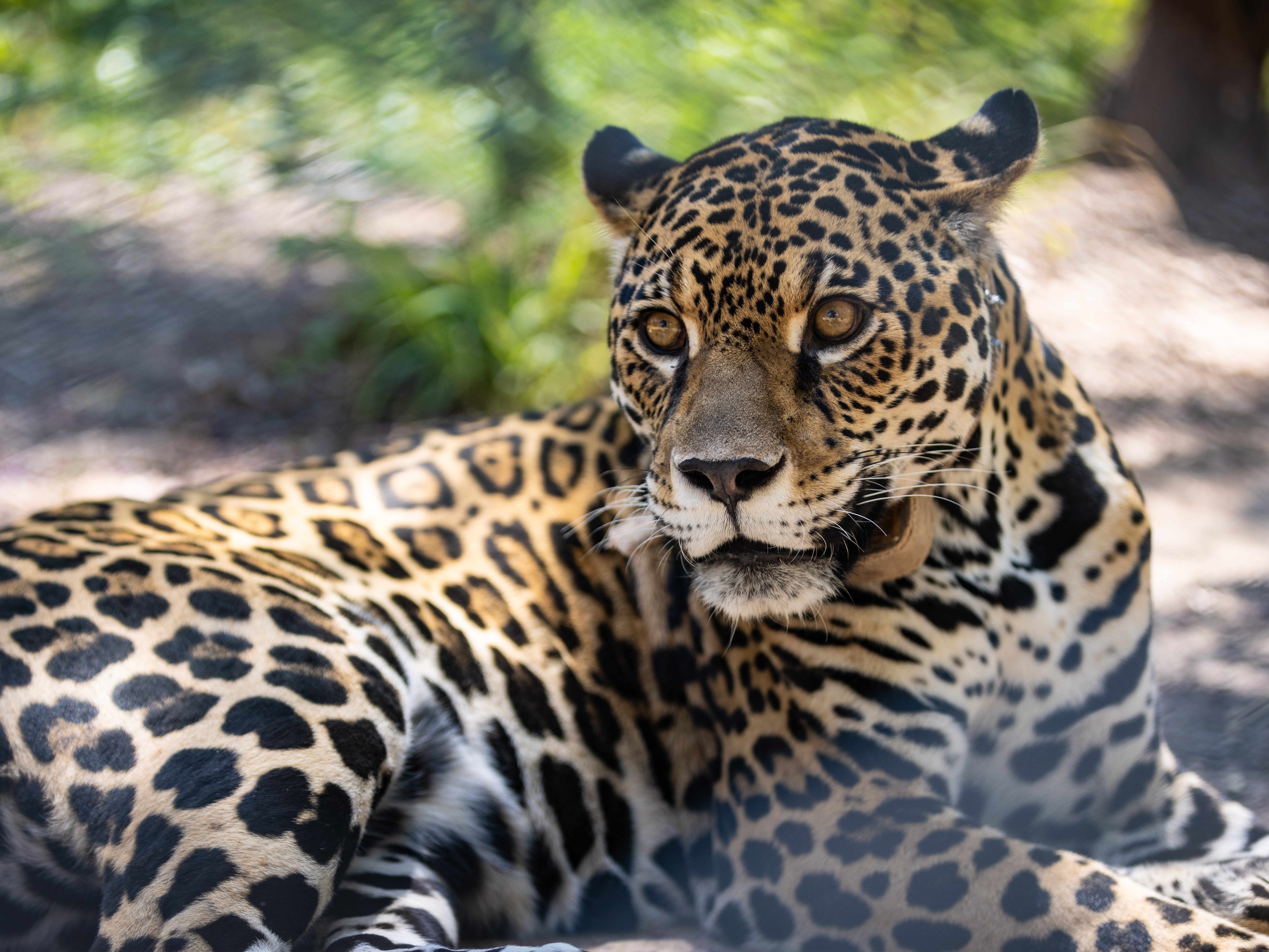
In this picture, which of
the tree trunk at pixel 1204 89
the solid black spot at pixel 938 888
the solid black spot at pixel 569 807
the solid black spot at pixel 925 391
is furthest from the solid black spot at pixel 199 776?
the tree trunk at pixel 1204 89

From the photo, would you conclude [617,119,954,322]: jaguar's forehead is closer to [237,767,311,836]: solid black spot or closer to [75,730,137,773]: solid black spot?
[237,767,311,836]: solid black spot

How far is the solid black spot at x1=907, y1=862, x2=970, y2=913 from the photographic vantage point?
3111mm

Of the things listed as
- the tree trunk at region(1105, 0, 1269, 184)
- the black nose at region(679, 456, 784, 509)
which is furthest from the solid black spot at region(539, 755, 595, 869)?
the tree trunk at region(1105, 0, 1269, 184)

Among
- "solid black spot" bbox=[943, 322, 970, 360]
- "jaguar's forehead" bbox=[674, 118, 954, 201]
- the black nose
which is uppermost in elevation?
"jaguar's forehead" bbox=[674, 118, 954, 201]

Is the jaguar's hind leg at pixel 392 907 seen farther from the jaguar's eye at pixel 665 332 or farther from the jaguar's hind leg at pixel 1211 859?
the jaguar's hind leg at pixel 1211 859

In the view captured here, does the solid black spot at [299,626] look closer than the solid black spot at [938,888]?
No

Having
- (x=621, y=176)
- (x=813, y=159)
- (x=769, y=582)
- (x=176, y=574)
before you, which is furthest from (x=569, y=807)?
(x=813, y=159)

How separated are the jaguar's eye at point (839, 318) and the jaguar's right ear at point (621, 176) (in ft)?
2.61

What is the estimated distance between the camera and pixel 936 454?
329 cm

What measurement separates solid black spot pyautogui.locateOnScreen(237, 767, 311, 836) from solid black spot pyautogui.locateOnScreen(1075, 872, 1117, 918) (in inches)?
80.6

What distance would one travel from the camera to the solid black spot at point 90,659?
318 cm

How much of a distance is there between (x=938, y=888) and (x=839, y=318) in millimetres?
1561

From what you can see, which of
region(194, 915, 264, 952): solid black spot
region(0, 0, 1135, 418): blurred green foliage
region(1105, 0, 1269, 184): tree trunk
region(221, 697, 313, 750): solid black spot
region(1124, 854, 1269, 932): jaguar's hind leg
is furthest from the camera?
region(1105, 0, 1269, 184): tree trunk

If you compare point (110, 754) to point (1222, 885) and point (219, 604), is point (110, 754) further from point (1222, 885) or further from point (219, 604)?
point (1222, 885)
